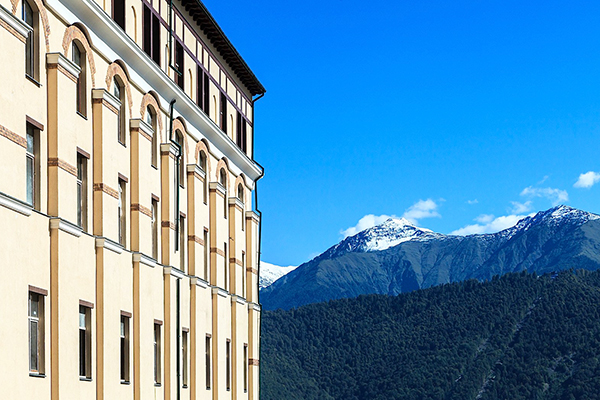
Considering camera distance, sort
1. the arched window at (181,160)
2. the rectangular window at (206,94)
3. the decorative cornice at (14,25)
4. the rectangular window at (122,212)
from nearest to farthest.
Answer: the decorative cornice at (14,25), the rectangular window at (122,212), the arched window at (181,160), the rectangular window at (206,94)

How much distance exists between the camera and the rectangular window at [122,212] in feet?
106

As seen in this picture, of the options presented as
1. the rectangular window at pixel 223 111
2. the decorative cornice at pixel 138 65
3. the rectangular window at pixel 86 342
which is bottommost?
the rectangular window at pixel 86 342

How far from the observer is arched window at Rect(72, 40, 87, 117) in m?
29.0

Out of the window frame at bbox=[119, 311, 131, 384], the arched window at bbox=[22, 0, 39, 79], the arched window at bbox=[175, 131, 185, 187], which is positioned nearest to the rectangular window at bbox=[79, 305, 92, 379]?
the window frame at bbox=[119, 311, 131, 384]

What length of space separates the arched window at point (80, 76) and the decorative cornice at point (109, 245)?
3.47m

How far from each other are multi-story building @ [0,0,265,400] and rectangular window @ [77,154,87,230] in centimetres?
5

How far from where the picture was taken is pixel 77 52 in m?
29.3

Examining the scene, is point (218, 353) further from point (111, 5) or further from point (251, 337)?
point (111, 5)

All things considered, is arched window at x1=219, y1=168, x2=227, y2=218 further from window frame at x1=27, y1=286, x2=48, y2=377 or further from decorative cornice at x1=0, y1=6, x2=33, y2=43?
decorative cornice at x1=0, y1=6, x2=33, y2=43

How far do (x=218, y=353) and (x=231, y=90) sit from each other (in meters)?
12.0

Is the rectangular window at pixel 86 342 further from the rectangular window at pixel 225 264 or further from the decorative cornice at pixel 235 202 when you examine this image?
the decorative cornice at pixel 235 202

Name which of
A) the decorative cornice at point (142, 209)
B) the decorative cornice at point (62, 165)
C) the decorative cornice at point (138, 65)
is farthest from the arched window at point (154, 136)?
the decorative cornice at point (62, 165)

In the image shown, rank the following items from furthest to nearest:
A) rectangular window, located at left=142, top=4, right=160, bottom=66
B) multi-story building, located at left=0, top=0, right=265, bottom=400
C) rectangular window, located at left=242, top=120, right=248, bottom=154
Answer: rectangular window, located at left=242, top=120, right=248, bottom=154 → rectangular window, located at left=142, top=4, right=160, bottom=66 → multi-story building, located at left=0, top=0, right=265, bottom=400

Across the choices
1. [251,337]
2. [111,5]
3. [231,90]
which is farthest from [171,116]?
[251,337]
